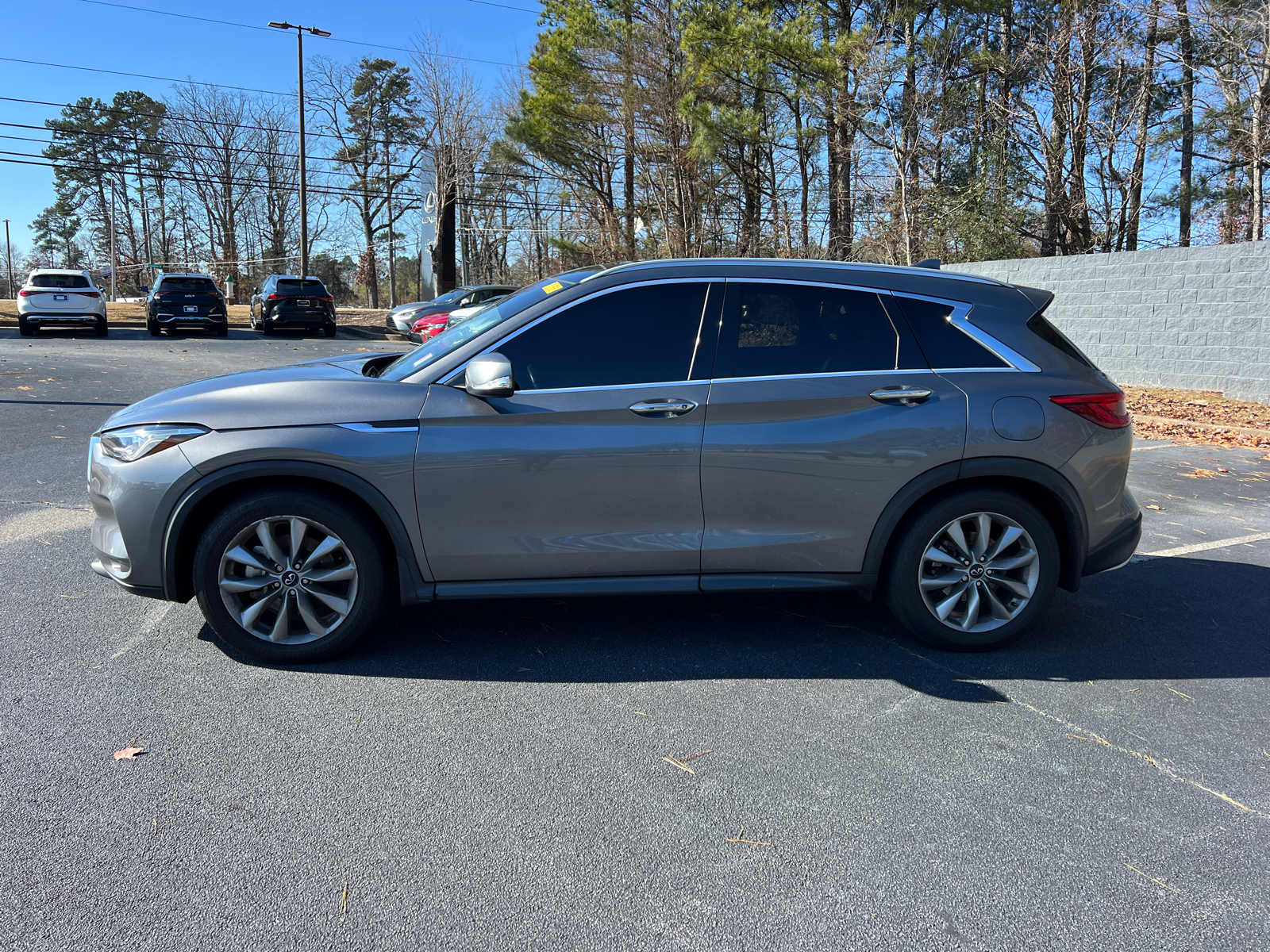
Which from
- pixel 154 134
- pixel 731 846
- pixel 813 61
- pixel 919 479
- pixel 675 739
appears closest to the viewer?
pixel 731 846

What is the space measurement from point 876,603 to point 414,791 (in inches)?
112

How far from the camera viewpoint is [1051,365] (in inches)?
161

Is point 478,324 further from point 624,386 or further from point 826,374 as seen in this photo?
point 826,374

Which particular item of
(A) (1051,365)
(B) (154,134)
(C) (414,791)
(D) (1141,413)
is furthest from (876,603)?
(B) (154,134)

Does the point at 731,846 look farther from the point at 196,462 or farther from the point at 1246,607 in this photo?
the point at 1246,607

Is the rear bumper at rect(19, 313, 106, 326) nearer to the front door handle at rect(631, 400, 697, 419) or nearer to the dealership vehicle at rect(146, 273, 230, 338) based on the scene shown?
the dealership vehicle at rect(146, 273, 230, 338)

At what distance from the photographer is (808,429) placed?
3.89m

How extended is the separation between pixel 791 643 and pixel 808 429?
41.5 inches

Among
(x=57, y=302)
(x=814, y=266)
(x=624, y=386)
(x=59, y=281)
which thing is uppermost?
(x=59, y=281)

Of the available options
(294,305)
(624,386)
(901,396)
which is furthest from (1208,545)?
(294,305)

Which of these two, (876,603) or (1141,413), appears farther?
(1141,413)

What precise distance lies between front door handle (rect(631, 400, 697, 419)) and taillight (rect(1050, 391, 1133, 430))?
1698mm

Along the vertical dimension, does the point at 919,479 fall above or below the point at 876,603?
above

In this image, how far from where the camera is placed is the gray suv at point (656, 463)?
3.73m
